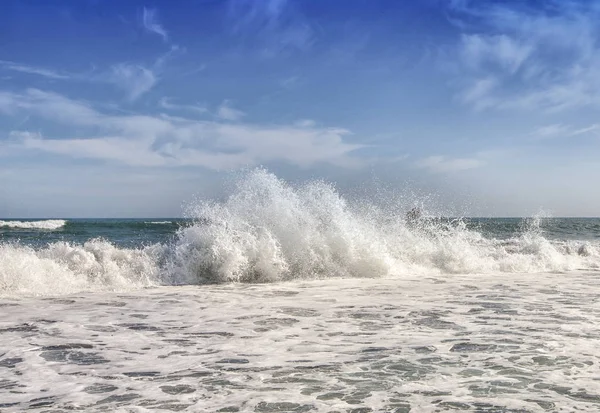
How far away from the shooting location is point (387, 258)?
14.2m

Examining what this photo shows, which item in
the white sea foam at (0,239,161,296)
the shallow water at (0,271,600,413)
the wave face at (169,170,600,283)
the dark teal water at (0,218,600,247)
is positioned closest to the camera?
the shallow water at (0,271,600,413)

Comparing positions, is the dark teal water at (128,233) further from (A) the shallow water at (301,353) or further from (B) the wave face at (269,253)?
(A) the shallow water at (301,353)

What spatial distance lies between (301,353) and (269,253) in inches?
294

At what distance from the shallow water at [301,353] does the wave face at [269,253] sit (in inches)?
79.7

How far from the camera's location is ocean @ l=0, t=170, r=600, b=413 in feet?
14.4

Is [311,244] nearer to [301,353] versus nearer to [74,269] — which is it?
[74,269]

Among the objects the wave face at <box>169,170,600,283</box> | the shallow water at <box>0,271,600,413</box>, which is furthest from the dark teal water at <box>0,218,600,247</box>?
the shallow water at <box>0,271,600,413</box>

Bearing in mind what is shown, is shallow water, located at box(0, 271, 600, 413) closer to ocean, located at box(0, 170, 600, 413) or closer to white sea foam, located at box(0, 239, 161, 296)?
ocean, located at box(0, 170, 600, 413)

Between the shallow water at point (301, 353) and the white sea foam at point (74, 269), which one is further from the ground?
the white sea foam at point (74, 269)

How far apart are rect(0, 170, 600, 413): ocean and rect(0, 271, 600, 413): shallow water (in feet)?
0.08

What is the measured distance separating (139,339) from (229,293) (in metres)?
4.16

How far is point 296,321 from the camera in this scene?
24.8ft

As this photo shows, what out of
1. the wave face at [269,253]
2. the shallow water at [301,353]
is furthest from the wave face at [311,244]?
the shallow water at [301,353]

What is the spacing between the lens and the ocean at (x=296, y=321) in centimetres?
438
